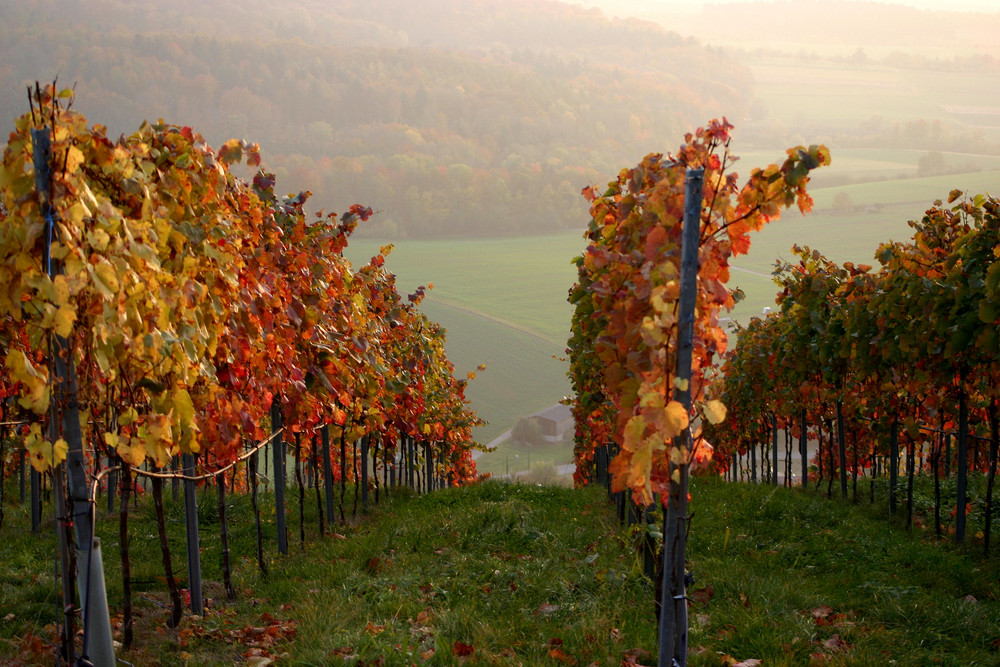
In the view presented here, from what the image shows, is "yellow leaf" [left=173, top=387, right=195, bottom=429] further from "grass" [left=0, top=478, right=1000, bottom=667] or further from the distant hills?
the distant hills

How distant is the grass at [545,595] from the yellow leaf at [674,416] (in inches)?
73.9

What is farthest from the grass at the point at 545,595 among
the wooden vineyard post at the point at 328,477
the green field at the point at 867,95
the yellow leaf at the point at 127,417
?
the green field at the point at 867,95

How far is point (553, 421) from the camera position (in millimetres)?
48375

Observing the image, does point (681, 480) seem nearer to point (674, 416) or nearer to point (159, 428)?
point (674, 416)

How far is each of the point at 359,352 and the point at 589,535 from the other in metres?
2.80

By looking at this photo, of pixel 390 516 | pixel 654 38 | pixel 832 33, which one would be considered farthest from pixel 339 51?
pixel 390 516

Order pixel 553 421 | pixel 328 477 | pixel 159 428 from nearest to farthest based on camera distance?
1. pixel 159 428
2. pixel 328 477
3. pixel 553 421

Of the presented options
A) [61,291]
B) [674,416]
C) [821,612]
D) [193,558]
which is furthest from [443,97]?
[674,416]

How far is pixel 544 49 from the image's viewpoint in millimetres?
134125

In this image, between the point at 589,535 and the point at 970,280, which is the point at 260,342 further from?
the point at 970,280

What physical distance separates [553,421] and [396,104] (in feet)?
216

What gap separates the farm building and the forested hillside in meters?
34.6

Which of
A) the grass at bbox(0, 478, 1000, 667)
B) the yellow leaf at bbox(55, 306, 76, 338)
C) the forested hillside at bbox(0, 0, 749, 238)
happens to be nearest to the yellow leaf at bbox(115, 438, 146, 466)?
the yellow leaf at bbox(55, 306, 76, 338)

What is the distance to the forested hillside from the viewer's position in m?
80.1
